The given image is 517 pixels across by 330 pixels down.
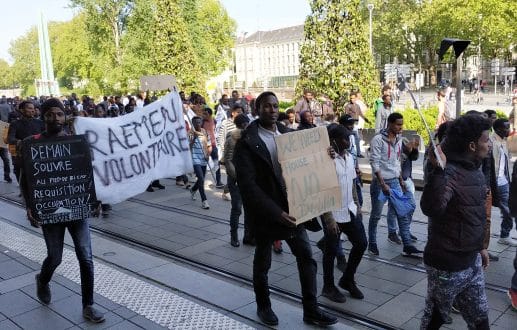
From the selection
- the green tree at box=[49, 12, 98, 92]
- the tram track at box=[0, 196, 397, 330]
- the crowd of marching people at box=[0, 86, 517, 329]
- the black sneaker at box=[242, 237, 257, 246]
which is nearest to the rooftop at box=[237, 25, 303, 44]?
the green tree at box=[49, 12, 98, 92]

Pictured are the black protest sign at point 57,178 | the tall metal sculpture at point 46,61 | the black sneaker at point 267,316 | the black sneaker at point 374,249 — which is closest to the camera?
the black protest sign at point 57,178

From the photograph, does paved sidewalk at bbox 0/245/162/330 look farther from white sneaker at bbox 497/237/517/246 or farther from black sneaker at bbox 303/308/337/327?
white sneaker at bbox 497/237/517/246

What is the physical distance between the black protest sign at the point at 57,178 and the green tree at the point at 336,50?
27.6ft

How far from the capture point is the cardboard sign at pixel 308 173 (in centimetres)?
392

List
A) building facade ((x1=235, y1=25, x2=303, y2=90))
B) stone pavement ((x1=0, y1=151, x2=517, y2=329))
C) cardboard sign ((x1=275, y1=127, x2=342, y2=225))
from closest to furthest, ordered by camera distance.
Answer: cardboard sign ((x1=275, y1=127, x2=342, y2=225)), stone pavement ((x1=0, y1=151, x2=517, y2=329)), building facade ((x1=235, y1=25, x2=303, y2=90))

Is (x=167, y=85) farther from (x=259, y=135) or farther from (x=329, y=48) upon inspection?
(x=259, y=135)

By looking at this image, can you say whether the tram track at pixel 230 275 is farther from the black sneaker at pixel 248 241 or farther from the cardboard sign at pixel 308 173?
the cardboard sign at pixel 308 173

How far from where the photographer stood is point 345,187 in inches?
195

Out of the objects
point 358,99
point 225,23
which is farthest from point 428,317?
point 225,23

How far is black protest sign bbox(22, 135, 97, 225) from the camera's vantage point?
429 cm

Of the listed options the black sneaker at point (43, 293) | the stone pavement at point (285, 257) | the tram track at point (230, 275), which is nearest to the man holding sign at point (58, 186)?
the black sneaker at point (43, 293)

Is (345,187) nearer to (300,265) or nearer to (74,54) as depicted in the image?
(300,265)

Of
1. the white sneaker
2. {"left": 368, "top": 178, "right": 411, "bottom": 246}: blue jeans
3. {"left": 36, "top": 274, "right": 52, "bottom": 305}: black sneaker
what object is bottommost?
the white sneaker

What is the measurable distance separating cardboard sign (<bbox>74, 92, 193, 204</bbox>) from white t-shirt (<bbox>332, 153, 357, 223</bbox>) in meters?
1.98
